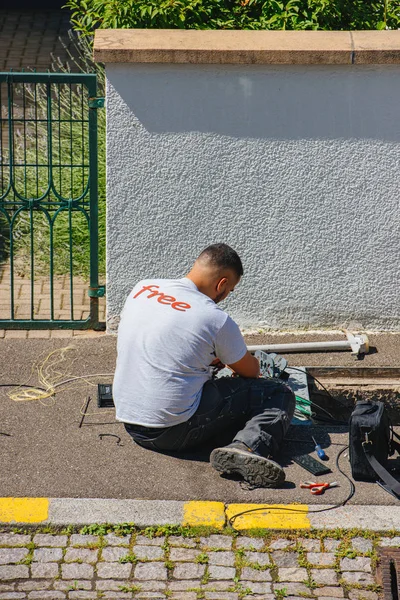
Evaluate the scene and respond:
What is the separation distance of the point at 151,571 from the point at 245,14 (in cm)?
503

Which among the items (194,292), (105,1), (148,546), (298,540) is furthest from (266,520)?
(105,1)

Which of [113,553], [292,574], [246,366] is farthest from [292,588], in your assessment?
[246,366]

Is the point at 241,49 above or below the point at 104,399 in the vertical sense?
above

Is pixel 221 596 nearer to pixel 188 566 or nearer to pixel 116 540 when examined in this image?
pixel 188 566

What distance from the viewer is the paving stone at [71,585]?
4.23m

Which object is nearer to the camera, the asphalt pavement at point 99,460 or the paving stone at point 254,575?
the paving stone at point 254,575

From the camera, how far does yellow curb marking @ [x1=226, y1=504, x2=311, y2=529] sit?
469 centimetres

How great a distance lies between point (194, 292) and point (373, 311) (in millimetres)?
2242

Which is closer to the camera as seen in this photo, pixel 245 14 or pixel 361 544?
pixel 361 544

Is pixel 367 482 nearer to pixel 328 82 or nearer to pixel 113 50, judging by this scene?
pixel 328 82

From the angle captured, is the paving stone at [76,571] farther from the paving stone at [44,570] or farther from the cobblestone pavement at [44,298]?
the cobblestone pavement at [44,298]

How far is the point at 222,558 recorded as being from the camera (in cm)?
446

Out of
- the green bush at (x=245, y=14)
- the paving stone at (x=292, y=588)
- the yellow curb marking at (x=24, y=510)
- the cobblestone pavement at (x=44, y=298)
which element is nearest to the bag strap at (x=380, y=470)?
the paving stone at (x=292, y=588)

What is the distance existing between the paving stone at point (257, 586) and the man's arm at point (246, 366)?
1.40 m
